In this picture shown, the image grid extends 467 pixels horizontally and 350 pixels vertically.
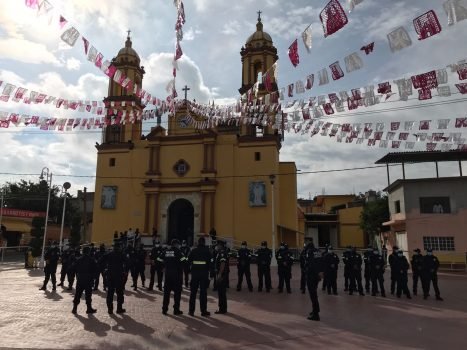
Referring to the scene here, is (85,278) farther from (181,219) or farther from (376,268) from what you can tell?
(181,219)

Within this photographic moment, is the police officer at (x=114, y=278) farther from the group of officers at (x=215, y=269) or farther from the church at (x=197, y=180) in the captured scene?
the church at (x=197, y=180)

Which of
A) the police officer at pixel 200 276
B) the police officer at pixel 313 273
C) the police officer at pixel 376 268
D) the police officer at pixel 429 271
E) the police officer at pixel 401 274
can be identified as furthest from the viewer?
the police officer at pixel 376 268

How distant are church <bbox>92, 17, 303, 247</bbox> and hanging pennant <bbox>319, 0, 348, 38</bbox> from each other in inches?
771

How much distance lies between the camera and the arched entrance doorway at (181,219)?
31.0 metres

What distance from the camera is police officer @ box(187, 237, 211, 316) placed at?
9469 millimetres

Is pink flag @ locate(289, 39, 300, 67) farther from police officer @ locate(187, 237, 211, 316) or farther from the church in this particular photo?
the church

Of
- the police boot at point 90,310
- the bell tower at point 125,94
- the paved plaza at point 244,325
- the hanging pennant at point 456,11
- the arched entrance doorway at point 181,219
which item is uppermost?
the bell tower at point 125,94

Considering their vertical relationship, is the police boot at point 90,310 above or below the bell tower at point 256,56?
below

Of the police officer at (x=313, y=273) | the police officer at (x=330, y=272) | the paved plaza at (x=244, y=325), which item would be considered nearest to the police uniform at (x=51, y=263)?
the paved plaza at (x=244, y=325)

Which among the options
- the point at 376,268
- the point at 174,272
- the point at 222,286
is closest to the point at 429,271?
the point at 376,268

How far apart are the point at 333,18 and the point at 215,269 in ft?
25.8

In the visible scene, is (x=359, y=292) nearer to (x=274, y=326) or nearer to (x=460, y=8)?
(x=274, y=326)

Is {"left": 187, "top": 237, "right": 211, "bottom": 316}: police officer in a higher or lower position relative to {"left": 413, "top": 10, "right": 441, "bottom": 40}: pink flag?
lower

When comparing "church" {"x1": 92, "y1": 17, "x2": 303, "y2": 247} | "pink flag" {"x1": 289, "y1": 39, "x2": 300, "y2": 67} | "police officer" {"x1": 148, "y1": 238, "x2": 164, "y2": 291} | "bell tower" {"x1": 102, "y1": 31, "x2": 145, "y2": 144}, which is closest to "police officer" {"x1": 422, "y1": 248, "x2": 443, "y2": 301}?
"pink flag" {"x1": 289, "y1": 39, "x2": 300, "y2": 67}
